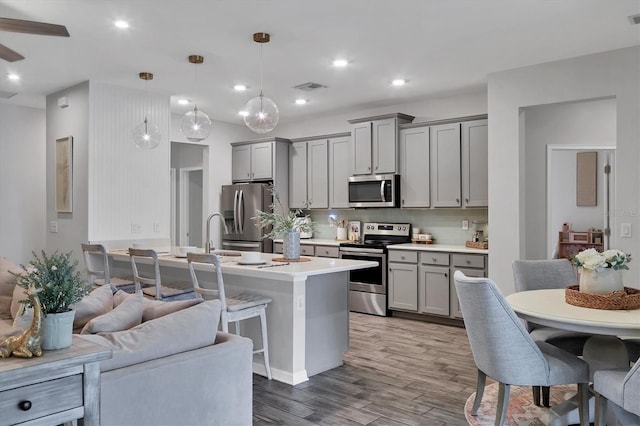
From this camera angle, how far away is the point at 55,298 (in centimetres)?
158

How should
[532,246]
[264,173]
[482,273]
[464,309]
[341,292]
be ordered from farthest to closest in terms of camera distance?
[264,173], [532,246], [482,273], [341,292], [464,309]

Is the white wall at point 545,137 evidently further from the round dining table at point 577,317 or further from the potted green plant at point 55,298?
the potted green plant at point 55,298

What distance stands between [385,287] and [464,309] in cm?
321

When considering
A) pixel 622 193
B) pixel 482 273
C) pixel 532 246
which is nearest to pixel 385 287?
pixel 482 273

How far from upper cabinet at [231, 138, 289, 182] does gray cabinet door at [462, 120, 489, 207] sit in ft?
9.02

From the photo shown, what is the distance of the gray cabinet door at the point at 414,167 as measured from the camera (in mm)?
5879

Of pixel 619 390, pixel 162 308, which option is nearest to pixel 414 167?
pixel 619 390

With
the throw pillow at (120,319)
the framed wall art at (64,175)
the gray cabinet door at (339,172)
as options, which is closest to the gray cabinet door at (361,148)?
the gray cabinet door at (339,172)

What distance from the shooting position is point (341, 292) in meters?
3.97

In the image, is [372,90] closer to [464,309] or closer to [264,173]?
[264,173]

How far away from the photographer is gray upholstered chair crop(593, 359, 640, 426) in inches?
82.4

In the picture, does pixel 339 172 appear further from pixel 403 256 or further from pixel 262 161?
pixel 403 256

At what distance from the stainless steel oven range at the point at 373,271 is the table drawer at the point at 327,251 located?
10cm

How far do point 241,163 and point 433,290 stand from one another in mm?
3611
